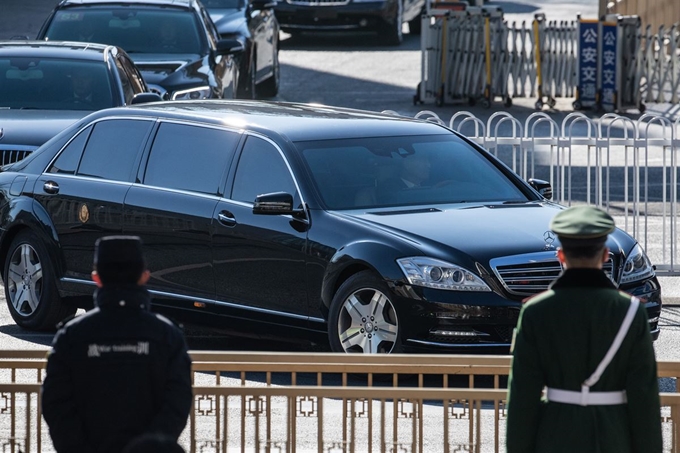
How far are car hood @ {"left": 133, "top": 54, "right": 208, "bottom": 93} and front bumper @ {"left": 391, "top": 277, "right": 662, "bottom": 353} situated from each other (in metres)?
7.91

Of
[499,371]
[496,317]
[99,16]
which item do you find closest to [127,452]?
[499,371]

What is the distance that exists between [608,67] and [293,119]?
46.9ft

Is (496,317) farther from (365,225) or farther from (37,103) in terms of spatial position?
(37,103)

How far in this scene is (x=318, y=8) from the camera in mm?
29203

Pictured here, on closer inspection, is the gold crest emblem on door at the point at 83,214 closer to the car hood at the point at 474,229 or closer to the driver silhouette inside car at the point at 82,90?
the car hood at the point at 474,229

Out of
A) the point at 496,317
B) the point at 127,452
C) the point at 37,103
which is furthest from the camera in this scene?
the point at 37,103

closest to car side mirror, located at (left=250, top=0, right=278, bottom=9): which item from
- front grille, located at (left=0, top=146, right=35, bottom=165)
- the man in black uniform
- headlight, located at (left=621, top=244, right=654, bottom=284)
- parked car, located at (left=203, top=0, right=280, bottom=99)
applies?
parked car, located at (left=203, top=0, right=280, bottom=99)

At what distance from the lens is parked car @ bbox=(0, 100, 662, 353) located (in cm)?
861

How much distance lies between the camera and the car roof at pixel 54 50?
1428 centimetres

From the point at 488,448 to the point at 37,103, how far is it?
7.71 m

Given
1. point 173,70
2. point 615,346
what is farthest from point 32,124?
point 615,346

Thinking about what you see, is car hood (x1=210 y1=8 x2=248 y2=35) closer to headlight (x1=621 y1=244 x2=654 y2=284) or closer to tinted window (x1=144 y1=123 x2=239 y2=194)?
tinted window (x1=144 y1=123 x2=239 y2=194)

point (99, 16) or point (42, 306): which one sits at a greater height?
point (99, 16)

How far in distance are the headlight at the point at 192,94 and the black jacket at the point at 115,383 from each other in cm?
1136
